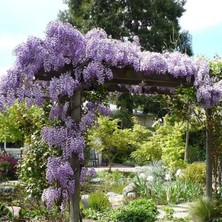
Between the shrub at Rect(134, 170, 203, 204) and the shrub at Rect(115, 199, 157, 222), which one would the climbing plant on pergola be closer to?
the shrub at Rect(115, 199, 157, 222)

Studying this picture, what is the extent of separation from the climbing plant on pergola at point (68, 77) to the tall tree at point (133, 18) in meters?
21.8

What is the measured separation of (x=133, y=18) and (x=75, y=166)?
2428 centimetres

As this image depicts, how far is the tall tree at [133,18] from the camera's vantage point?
28.6 meters

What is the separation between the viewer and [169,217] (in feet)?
28.1

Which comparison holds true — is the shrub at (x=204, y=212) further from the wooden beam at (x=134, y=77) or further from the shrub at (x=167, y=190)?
the shrub at (x=167, y=190)

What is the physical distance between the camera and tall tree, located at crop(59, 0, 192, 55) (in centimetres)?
2862

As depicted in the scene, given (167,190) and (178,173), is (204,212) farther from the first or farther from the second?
(178,173)

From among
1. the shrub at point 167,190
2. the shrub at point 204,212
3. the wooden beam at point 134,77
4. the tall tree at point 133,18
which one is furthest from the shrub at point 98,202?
the tall tree at point 133,18

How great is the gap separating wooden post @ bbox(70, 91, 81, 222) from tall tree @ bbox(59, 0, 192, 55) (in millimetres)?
22134

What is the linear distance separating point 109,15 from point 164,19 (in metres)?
3.78

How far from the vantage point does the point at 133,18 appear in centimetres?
2989

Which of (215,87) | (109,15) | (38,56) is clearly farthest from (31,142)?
(109,15)

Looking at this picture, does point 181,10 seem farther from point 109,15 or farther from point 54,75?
point 54,75

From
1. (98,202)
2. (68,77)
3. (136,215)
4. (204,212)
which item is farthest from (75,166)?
(98,202)
